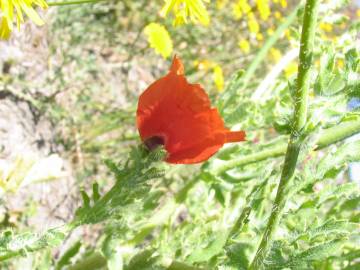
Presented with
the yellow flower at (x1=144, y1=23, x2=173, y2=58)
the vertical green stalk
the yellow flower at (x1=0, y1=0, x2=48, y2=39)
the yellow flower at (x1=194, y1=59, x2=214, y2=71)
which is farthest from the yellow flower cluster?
the vertical green stalk

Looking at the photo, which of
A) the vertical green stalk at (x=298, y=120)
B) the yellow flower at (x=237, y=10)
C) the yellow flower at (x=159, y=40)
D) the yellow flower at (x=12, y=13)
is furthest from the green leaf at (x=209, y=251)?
the yellow flower at (x=237, y=10)

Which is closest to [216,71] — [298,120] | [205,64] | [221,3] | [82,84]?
[205,64]

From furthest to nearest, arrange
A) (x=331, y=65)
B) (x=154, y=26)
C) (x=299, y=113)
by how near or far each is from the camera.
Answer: (x=154, y=26)
(x=331, y=65)
(x=299, y=113)

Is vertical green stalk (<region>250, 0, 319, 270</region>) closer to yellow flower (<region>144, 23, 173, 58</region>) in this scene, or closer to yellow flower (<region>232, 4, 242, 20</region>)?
yellow flower (<region>144, 23, 173, 58</region>)

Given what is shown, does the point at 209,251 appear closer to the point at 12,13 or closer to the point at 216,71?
the point at 12,13

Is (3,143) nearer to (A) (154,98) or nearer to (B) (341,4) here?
(B) (341,4)

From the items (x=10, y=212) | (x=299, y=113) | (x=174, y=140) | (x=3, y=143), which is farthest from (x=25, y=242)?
(x=3, y=143)
